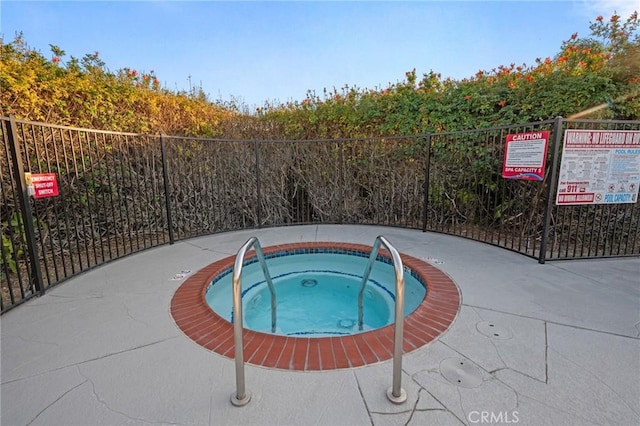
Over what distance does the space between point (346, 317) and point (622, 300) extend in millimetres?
2832

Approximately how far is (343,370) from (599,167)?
4139 mm

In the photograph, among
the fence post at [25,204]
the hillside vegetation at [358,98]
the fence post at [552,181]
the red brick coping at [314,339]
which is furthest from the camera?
the hillside vegetation at [358,98]

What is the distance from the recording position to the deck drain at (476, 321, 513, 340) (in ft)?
7.44

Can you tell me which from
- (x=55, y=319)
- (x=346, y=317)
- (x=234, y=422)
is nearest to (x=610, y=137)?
(x=346, y=317)

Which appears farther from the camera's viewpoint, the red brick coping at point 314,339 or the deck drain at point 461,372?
the red brick coping at point 314,339

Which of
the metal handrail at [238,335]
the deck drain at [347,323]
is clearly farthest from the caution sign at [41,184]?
the deck drain at [347,323]

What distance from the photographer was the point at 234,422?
4.95 ft

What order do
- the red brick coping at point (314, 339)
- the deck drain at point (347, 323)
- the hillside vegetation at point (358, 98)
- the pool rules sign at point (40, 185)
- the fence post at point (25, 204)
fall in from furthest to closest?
the hillside vegetation at point (358, 98) < the deck drain at point (347, 323) < the pool rules sign at point (40, 185) < the fence post at point (25, 204) < the red brick coping at point (314, 339)

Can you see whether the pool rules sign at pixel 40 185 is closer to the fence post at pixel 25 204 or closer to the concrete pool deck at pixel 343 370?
the fence post at pixel 25 204

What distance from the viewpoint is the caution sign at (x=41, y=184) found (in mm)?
2885

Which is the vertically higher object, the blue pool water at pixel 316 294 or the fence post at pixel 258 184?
the fence post at pixel 258 184

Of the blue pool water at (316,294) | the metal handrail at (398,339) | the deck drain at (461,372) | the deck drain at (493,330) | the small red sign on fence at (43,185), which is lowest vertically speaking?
the blue pool water at (316,294)

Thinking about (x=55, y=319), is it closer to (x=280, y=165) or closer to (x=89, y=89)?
(x=89, y=89)

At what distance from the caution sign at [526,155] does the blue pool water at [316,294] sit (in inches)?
81.5
